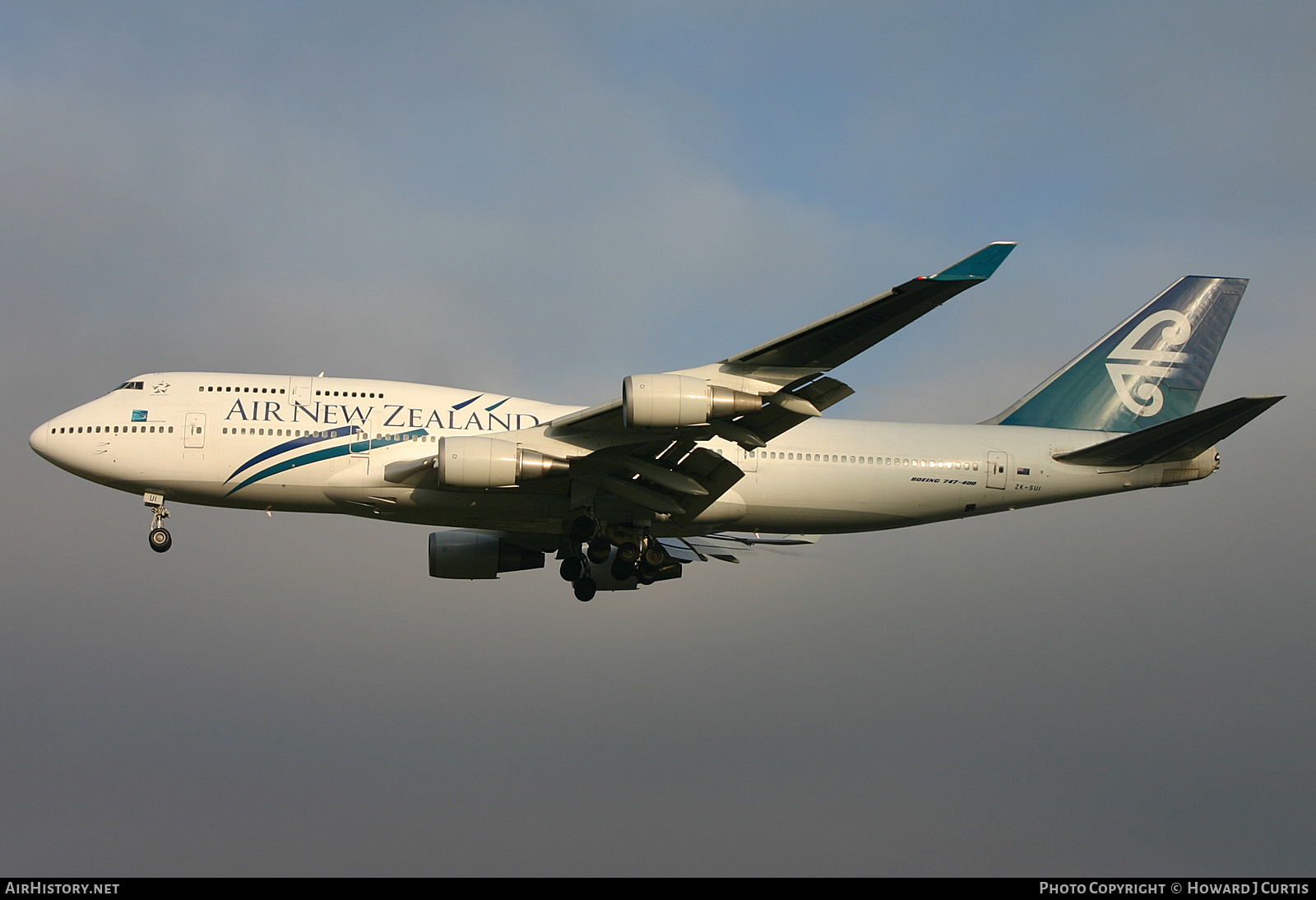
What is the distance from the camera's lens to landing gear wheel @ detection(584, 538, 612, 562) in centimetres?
2708

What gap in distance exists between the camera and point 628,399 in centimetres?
2277

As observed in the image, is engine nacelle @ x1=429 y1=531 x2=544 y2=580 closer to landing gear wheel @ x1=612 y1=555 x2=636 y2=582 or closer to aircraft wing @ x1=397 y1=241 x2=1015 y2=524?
landing gear wheel @ x1=612 y1=555 x2=636 y2=582

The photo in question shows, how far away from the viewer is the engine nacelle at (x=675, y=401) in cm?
2266

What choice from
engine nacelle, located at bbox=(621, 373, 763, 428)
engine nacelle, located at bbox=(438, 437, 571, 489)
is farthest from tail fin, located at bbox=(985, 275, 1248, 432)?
engine nacelle, located at bbox=(438, 437, 571, 489)

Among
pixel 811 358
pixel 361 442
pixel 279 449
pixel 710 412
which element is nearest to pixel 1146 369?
pixel 811 358

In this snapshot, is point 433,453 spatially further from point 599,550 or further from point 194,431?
point 194,431

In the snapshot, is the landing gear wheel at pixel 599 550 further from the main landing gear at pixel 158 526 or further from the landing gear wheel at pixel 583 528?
the main landing gear at pixel 158 526

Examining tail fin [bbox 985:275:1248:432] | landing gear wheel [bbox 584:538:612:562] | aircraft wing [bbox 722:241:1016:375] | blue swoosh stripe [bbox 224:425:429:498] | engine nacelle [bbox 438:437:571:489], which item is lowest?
landing gear wheel [bbox 584:538:612:562]

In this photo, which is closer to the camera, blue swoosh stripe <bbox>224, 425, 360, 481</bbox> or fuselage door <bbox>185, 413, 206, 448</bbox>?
blue swoosh stripe <bbox>224, 425, 360, 481</bbox>

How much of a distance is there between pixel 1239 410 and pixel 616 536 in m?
13.6

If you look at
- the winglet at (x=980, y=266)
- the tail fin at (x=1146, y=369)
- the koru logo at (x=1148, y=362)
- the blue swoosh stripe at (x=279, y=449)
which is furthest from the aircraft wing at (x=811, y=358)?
the koru logo at (x=1148, y=362)

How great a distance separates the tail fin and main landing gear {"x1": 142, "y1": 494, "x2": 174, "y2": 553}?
20.0 meters

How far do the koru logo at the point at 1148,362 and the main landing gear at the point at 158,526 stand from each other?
23177 millimetres

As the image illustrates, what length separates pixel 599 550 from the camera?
27.2 metres
